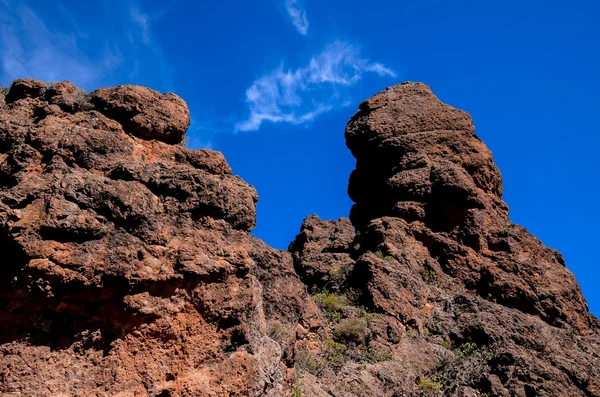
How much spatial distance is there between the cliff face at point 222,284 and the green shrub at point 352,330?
0.14 feet

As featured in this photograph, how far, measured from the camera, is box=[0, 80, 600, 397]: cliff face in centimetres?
691

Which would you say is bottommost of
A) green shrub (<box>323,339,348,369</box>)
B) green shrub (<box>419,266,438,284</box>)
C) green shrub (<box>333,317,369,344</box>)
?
green shrub (<box>323,339,348,369</box>)

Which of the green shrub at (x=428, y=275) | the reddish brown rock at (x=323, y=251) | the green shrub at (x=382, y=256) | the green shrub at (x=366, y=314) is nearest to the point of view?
the green shrub at (x=366, y=314)

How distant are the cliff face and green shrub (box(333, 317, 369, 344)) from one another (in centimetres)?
4

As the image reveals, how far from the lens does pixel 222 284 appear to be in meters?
8.23

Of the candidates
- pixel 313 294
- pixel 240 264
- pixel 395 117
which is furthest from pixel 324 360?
pixel 395 117

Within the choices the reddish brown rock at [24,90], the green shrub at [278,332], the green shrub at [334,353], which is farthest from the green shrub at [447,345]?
the reddish brown rock at [24,90]

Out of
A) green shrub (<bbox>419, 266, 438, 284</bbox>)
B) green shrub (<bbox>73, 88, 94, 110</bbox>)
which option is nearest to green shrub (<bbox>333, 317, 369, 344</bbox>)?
green shrub (<bbox>419, 266, 438, 284</bbox>)

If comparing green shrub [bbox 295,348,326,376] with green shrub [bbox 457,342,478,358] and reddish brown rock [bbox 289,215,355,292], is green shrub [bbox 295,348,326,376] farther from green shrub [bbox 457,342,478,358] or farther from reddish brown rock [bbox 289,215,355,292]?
green shrub [bbox 457,342,478,358]

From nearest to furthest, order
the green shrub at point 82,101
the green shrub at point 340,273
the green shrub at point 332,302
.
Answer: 1. the green shrub at point 82,101
2. the green shrub at point 332,302
3. the green shrub at point 340,273

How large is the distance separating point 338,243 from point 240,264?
12511mm

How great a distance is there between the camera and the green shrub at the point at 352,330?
13711 mm

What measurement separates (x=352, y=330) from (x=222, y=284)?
6.57 m

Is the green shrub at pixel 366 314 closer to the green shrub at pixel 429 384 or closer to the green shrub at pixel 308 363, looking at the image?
the green shrub at pixel 429 384
